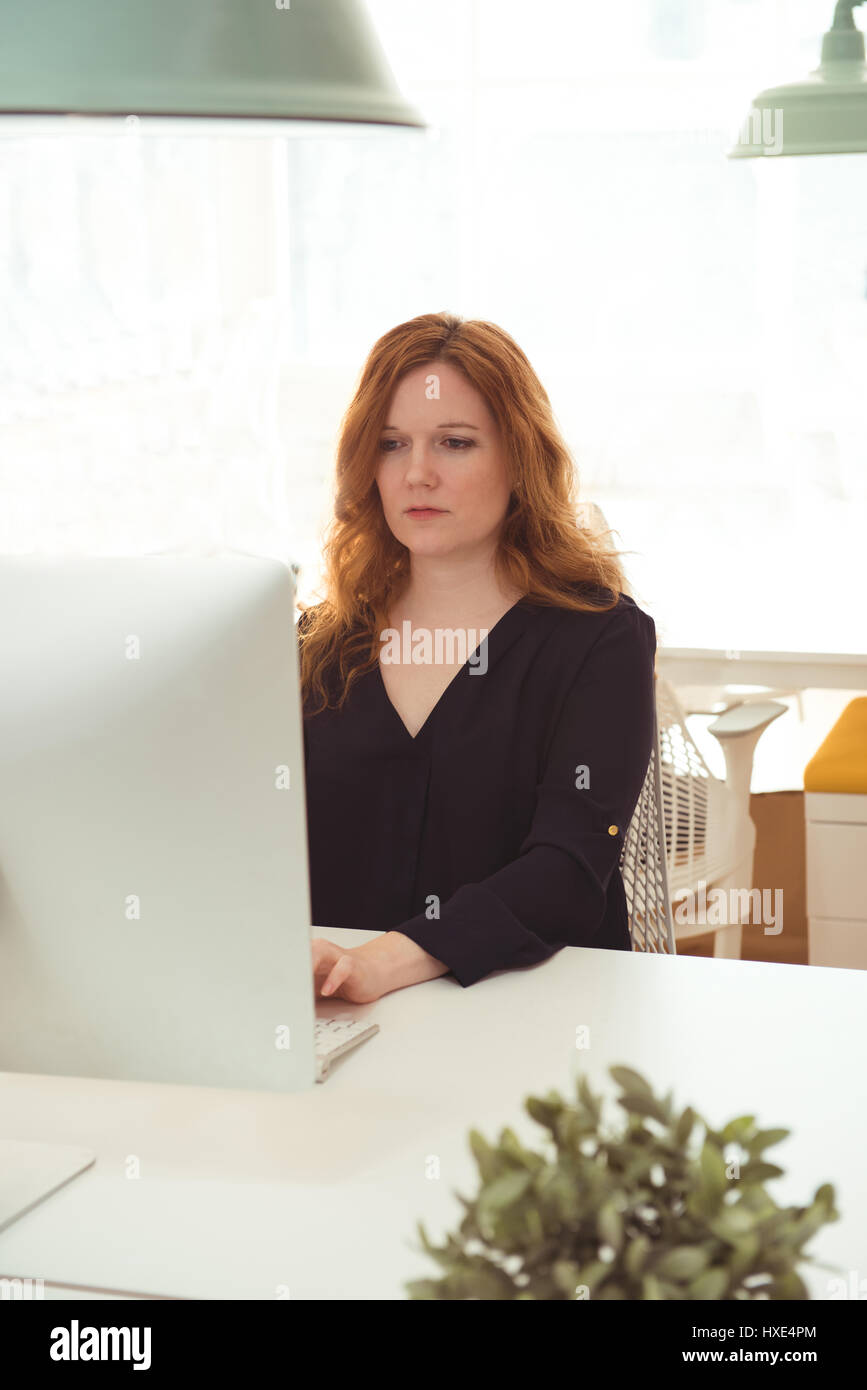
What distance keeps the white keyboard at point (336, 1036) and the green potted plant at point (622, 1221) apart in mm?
493

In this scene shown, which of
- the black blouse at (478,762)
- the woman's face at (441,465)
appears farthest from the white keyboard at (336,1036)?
the woman's face at (441,465)

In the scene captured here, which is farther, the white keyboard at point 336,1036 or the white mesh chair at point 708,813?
the white mesh chair at point 708,813

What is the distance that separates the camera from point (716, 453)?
205 inches

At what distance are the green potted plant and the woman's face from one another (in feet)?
3.44

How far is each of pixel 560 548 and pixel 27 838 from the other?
88 cm

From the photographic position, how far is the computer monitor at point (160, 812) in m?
0.90

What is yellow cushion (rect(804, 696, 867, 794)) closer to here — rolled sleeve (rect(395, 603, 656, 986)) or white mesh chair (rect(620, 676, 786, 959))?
white mesh chair (rect(620, 676, 786, 959))

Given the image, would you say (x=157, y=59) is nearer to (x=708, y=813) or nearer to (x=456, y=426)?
(x=456, y=426)

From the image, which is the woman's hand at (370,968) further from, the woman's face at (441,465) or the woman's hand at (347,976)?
the woman's face at (441,465)

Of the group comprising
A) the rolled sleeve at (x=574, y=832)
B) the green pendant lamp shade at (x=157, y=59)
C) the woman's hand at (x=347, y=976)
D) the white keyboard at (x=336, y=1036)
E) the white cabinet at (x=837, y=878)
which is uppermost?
the green pendant lamp shade at (x=157, y=59)

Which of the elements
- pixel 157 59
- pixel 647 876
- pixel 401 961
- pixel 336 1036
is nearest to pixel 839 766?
pixel 647 876

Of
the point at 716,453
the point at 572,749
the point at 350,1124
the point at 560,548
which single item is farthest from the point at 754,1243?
the point at 716,453

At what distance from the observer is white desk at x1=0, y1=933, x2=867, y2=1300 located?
875 mm

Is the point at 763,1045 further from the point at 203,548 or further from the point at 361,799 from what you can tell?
the point at 203,548
